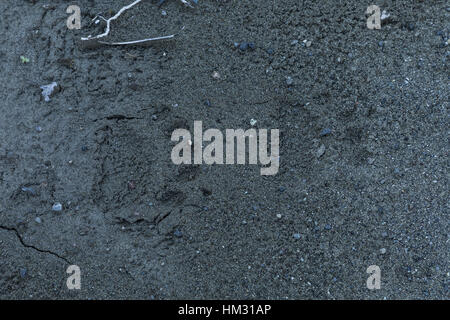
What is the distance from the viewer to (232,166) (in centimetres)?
224

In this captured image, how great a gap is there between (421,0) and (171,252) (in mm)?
1844

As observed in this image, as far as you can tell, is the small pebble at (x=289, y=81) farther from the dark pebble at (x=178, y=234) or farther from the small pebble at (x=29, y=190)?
the small pebble at (x=29, y=190)

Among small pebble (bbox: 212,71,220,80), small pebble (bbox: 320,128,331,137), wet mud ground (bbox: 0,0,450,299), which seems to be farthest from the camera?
small pebble (bbox: 212,71,220,80)

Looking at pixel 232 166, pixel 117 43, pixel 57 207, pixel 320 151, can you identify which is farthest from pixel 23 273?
pixel 320 151

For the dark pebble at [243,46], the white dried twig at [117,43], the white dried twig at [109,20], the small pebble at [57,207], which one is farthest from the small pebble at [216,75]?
the small pebble at [57,207]

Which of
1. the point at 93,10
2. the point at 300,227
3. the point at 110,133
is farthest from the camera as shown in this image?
the point at 93,10

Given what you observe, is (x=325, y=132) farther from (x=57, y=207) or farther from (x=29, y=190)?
(x=29, y=190)

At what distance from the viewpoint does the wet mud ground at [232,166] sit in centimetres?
215

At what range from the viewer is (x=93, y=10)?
2.49 meters

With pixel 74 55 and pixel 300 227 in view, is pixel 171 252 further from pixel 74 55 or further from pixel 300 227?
pixel 74 55

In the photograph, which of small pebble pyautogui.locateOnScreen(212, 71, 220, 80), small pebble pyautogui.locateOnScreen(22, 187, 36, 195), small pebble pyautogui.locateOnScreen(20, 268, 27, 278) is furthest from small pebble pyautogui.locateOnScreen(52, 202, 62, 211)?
small pebble pyautogui.locateOnScreen(212, 71, 220, 80)

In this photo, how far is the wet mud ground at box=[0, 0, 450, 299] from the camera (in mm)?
2152

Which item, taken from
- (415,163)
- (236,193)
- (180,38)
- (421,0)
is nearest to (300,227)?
(236,193)

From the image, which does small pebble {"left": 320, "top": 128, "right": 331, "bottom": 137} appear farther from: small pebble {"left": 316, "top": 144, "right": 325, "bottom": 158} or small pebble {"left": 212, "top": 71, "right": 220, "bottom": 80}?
small pebble {"left": 212, "top": 71, "right": 220, "bottom": 80}
